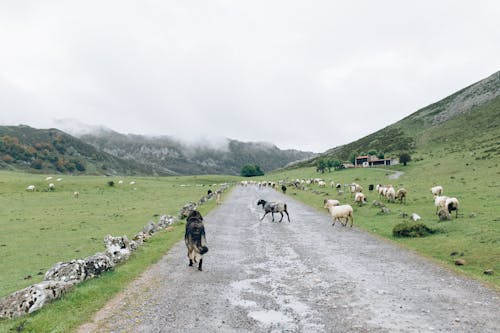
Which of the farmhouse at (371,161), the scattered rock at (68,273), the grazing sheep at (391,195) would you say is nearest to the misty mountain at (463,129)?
the farmhouse at (371,161)

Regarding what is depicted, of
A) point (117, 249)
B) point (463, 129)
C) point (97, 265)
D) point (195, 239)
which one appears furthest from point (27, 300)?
point (463, 129)

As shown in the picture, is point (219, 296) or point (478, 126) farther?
point (478, 126)

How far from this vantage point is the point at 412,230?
23547mm

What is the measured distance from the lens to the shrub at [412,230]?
76.4 feet

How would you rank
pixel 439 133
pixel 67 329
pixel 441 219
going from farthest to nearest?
pixel 439 133, pixel 441 219, pixel 67 329

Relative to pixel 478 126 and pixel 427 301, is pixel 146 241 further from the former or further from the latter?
pixel 478 126

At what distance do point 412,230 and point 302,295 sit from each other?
14.4 meters

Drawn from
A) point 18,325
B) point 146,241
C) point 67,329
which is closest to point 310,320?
point 67,329

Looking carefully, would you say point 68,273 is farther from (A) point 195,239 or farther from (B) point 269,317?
(B) point 269,317

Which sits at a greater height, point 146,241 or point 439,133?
point 439,133

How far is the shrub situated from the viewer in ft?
76.4

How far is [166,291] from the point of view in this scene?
43.0ft

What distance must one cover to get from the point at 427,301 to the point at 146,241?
17674 mm

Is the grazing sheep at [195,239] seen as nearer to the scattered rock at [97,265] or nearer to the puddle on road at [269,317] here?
the scattered rock at [97,265]
